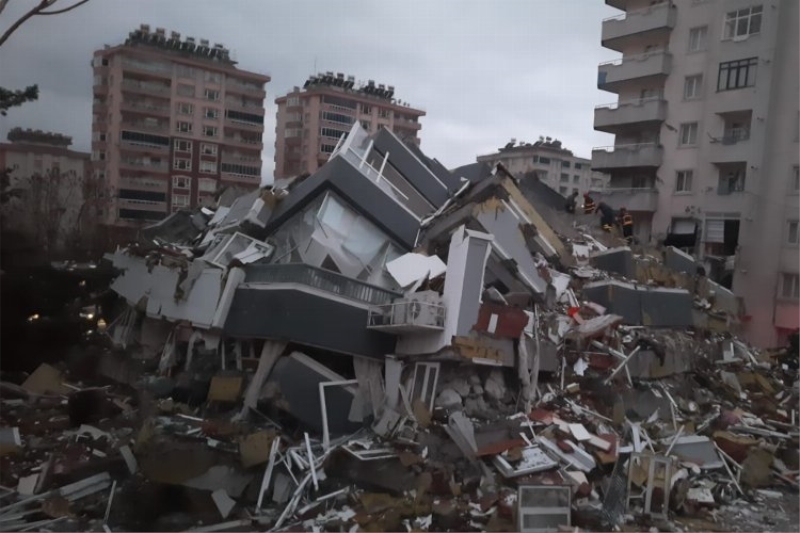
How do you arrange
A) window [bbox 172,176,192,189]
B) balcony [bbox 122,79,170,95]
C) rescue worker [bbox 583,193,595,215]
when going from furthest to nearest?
rescue worker [bbox 583,193,595,215] < window [bbox 172,176,192,189] < balcony [bbox 122,79,170,95]

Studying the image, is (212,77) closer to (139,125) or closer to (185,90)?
(185,90)

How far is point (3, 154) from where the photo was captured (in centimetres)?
383

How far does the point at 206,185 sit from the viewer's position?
4844 mm

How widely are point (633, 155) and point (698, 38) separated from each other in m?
1.13

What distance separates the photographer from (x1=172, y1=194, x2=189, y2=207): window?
15.7 ft

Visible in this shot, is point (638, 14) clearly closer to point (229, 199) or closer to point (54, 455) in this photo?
point (229, 199)

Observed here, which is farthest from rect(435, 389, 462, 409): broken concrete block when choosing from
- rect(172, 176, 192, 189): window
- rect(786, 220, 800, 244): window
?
rect(786, 220, 800, 244): window

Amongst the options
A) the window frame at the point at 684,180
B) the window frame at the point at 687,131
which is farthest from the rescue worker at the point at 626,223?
the window frame at the point at 687,131

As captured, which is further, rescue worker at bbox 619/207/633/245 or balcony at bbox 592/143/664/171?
rescue worker at bbox 619/207/633/245

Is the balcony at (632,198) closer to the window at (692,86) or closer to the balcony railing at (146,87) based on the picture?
the window at (692,86)

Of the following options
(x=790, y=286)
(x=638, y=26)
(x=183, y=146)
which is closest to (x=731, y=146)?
(x=790, y=286)


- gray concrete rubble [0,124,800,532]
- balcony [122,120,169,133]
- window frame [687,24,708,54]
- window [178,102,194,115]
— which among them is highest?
window frame [687,24,708,54]

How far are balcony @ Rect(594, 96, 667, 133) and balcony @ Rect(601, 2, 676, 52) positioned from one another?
1.67 ft

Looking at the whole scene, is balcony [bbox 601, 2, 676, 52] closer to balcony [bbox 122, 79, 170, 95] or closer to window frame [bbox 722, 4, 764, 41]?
window frame [bbox 722, 4, 764, 41]
